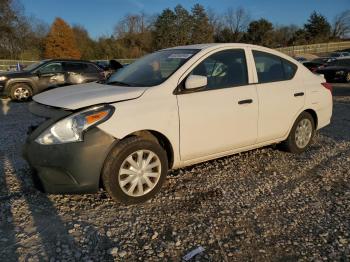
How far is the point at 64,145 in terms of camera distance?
3.46 meters

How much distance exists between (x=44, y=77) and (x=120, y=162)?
1030 centimetres

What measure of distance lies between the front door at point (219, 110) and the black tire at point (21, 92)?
981 cm

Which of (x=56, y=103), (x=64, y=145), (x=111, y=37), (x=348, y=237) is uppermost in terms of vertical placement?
(x=111, y=37)

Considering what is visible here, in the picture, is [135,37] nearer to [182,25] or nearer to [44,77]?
[182,25]

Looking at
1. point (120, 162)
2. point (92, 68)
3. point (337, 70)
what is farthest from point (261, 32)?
point (120, 162)

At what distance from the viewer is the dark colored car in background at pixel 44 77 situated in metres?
12.6

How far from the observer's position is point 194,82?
4.05 metres

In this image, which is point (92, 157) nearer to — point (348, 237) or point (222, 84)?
point (222, 84)

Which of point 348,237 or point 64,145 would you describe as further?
point 64,145

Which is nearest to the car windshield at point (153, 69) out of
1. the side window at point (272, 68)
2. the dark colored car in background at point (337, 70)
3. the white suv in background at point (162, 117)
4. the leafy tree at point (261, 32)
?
the white suv in background at point (162, 117)

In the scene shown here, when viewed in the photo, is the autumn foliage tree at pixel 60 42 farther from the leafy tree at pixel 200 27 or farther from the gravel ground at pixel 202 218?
the gravel ground at pixel 202 218

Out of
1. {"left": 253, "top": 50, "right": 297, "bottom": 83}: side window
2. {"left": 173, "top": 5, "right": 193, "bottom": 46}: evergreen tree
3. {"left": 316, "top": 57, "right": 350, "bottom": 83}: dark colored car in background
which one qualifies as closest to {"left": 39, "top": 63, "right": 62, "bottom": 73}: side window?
{"left": 253, "top": 50, "right": 297, "bottom": 83}: side window

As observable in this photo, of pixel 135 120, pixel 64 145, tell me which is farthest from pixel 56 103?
pixel 135 120

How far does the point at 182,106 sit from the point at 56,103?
131 cm
